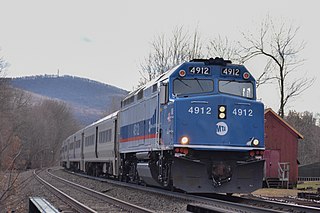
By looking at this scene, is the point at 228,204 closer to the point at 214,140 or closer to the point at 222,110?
the point at 214,140

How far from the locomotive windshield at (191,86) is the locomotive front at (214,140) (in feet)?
0.12

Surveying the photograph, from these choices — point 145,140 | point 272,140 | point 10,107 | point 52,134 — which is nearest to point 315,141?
point 52,134

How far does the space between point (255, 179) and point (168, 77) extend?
414 cm

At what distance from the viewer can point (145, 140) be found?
20.6 m

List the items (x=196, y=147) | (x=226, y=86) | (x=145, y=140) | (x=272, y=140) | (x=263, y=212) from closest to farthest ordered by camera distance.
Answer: (x=263, y=212) → (x=196, y=147) → (x=226, y=86) → (x=145, y=140) → (x=272, y=140)

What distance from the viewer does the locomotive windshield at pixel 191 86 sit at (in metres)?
17.4

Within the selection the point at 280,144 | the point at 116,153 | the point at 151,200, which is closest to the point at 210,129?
the point at 151,200

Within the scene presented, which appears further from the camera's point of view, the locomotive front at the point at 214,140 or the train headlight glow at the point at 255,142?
the train headlight glow at the point at 255,142

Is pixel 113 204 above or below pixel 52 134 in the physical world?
below

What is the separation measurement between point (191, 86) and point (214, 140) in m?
1.98

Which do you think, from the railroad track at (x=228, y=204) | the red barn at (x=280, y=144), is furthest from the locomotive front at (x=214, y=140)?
the red barn at (x=280, y=144)

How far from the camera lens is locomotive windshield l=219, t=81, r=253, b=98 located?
17562 mm

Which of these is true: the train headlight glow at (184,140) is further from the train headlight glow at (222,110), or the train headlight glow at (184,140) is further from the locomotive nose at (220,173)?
the train headlight glow at (222,110)

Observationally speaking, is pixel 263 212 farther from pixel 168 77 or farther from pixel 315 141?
pixel 315 141
